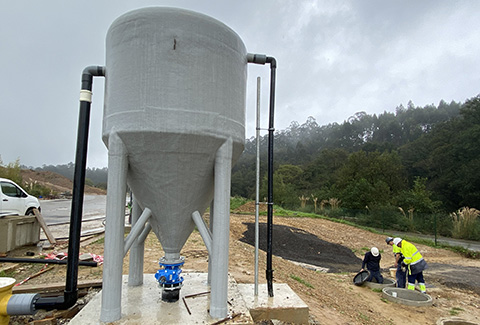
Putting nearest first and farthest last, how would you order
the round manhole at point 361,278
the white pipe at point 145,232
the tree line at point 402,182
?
the white pipe at point 145,232 < the round manhole at point 361,278 < the tree line at point 402,182

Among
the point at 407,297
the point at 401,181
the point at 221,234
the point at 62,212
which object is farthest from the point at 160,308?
the point at 401,181

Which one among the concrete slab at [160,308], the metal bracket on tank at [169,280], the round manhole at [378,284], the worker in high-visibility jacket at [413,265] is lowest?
the round manhole at [378,284]

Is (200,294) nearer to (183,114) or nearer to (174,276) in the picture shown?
(174,276)

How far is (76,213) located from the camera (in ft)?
12.1

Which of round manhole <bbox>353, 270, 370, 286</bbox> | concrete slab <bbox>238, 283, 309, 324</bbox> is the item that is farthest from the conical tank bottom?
round manhole <bbox>353, 270, 370, 286</bbox>

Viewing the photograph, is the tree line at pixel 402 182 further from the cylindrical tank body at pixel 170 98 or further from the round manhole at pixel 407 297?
the cylindrical tank body at pixel 170 98

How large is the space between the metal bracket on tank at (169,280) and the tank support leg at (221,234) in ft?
2.07

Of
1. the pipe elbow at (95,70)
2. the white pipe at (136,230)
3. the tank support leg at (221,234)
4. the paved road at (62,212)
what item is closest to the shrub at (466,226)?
the tank support leg at (221,234)

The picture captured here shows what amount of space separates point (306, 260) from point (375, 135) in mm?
72759

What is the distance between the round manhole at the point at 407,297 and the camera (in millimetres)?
6849

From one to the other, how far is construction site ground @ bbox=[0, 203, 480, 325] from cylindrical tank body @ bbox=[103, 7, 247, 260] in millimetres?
2472

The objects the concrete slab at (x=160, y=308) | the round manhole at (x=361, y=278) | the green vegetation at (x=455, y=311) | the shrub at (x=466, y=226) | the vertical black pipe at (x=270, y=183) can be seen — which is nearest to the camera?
the concrete slab at (x=160, y=308)

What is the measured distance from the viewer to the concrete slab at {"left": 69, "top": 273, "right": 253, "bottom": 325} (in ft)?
11.3

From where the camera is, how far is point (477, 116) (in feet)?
108
